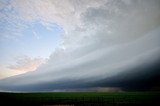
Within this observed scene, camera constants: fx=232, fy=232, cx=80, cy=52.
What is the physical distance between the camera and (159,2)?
490 inches

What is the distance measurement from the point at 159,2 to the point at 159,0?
0.44 ft

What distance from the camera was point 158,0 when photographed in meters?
12.5

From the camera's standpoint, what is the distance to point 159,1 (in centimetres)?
1251

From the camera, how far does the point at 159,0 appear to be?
12.5 meters

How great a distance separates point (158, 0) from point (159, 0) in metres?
0.05

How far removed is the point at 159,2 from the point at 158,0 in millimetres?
136

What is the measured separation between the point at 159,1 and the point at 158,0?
8cm

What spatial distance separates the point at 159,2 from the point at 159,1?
88 mm

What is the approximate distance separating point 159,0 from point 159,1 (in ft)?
0.18
